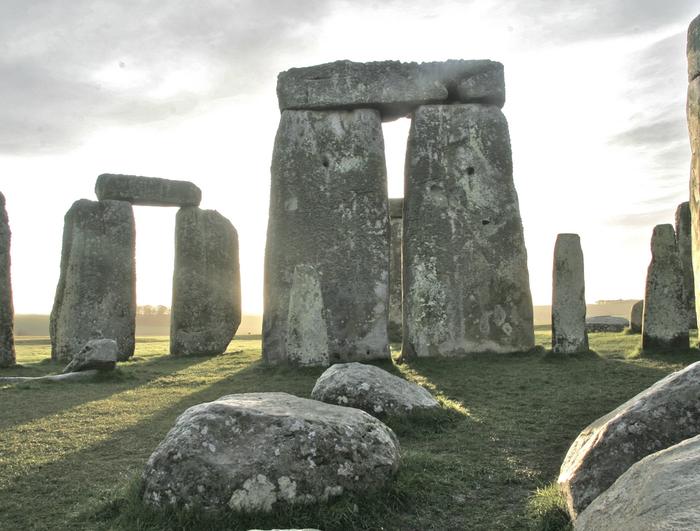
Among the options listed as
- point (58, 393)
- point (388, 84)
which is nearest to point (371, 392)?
point (58, 393)

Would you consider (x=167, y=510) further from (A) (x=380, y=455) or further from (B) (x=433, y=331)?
(B) (x=433, y=331)

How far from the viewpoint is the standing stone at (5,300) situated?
631 inches

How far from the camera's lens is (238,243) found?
21484 millimetres

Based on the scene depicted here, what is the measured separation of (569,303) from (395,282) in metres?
9.25

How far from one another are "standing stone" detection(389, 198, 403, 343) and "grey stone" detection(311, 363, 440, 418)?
1200cm

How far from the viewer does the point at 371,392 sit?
7914 mm

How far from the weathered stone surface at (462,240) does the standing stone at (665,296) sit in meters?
2.74

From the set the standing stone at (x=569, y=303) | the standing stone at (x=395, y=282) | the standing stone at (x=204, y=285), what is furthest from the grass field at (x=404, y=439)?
the standing stone at (x=395, y=282)

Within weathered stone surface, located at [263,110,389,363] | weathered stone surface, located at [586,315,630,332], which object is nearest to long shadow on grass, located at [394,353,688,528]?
weathered stone surface, located at [263,110,389,363]

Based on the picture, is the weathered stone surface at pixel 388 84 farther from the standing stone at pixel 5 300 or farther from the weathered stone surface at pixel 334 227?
the standing stone at pixel 5 300

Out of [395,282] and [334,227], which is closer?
[334,227]

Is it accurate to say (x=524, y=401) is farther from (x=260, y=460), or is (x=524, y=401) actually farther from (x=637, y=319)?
(x=637, y=319)

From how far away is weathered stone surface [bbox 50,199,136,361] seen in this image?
18.5 meters

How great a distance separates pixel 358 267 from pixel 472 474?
9.23 m
